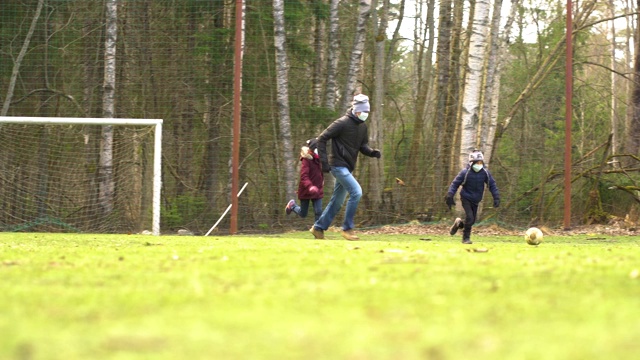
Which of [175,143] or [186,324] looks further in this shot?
[175,143]

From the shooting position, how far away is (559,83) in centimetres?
2395

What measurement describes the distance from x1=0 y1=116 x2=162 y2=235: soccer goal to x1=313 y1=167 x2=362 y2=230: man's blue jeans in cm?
528

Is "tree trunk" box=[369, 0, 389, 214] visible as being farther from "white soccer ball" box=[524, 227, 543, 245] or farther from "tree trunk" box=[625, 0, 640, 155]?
"white soccer ball" box=[524, 227, 543, 245]

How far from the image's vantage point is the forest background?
18.8 metres

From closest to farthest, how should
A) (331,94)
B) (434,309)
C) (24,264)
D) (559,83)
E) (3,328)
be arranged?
(3,328)
(434,309)
(24,264)
(331,94)
(559,83)

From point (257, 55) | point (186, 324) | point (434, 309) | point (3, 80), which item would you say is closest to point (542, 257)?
point (434, 309)

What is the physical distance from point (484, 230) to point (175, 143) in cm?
680

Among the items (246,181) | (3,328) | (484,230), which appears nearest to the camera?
(3,328)

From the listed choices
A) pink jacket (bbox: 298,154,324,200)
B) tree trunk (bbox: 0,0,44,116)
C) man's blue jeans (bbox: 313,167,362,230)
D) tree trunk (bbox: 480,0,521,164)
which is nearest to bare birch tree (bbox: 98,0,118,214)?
tree trunk (bbox: 0,0,44,116)

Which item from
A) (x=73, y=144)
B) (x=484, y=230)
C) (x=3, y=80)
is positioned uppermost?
(x=3, y=80)

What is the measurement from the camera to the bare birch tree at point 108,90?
64.3ft

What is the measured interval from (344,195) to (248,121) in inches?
274

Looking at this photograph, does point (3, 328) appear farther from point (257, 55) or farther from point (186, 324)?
point (257, 55)

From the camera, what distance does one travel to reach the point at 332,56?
21.1 m
